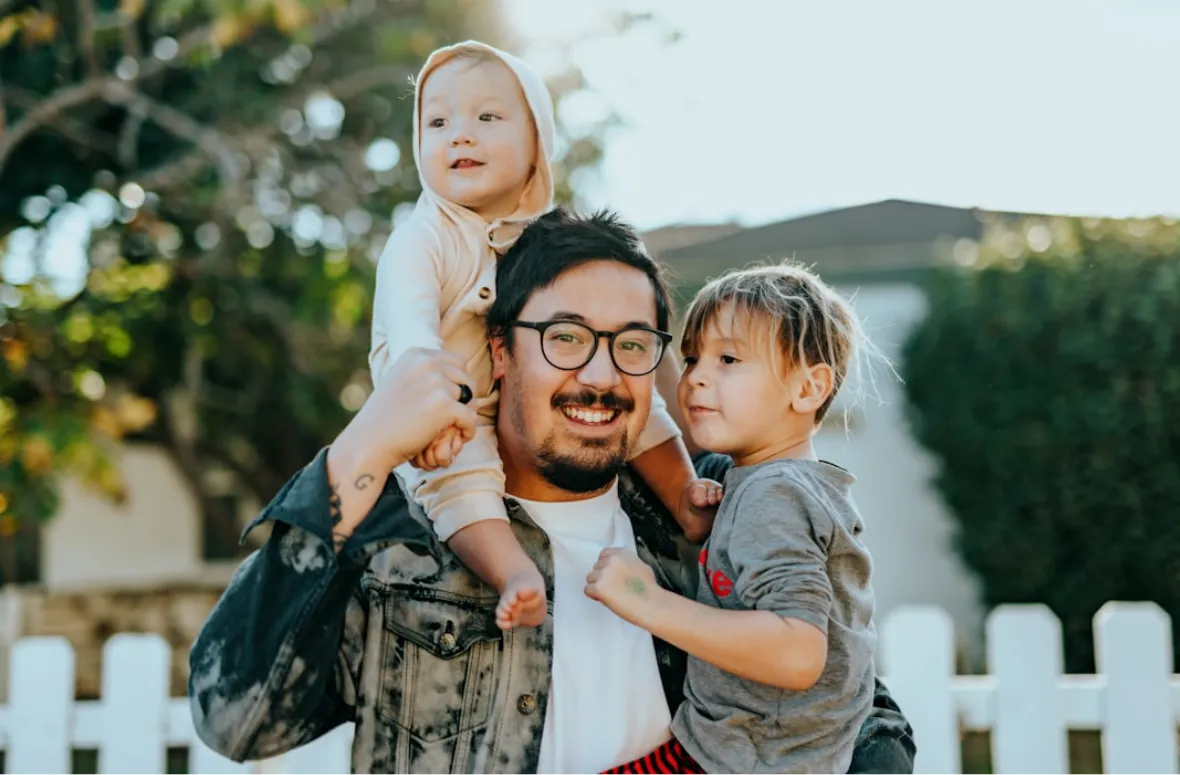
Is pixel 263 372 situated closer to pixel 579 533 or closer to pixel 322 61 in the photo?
pixel 322 61

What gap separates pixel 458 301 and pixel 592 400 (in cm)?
36

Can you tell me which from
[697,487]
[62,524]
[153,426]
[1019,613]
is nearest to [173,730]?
[697,487]

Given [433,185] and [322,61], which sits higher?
[322,61]

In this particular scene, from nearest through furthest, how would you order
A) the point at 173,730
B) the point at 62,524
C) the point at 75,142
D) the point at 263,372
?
the point at 173,730, the point at 75,142, the point at 263,372, the point at 62,524

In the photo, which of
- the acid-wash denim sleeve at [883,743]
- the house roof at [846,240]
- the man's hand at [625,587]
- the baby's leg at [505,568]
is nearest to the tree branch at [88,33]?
the house roof at [846,240]

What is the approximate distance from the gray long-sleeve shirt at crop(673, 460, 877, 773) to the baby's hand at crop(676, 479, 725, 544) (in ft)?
0.81

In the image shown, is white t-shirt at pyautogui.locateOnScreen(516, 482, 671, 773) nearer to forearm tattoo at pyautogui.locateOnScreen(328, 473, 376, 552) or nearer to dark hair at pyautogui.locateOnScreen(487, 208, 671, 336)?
dark hair at pyautogui.locateOnScreen(487, 208, 671, 336)

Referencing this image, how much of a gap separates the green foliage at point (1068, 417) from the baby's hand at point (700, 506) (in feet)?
21.3

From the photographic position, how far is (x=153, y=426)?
10.2 metres

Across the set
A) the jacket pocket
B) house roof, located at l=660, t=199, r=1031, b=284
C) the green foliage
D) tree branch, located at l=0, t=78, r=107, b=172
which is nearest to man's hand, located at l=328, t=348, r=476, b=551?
the jacket pocket

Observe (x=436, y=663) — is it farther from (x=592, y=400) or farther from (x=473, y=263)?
(x=473, y=263)

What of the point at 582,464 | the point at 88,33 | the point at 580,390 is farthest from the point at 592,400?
the point at 88,33

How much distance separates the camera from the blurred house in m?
10.3

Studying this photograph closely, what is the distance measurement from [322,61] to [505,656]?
7.39 metres
